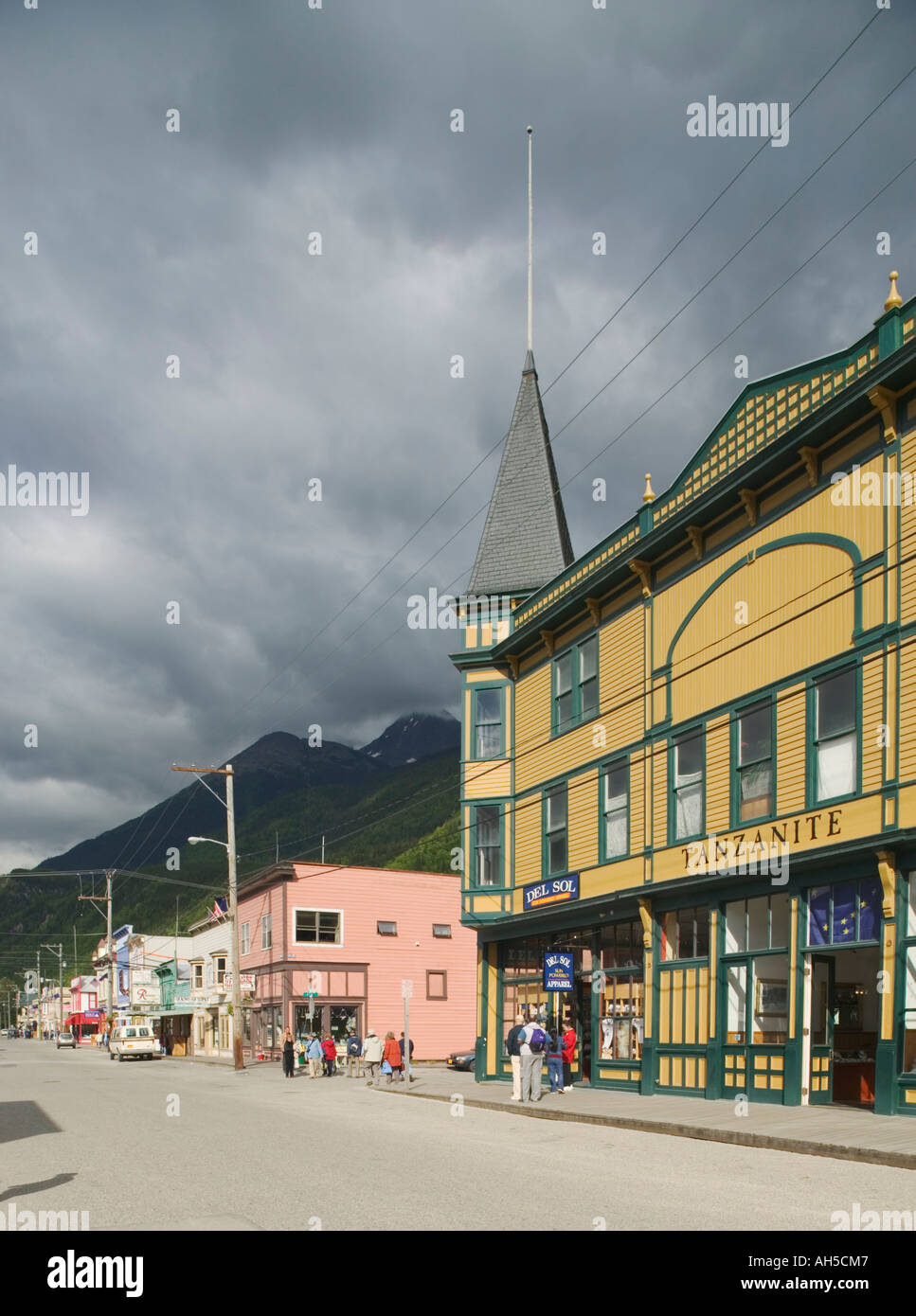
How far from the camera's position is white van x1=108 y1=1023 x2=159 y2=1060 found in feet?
210

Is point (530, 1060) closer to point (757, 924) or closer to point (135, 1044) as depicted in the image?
point (757, 924)

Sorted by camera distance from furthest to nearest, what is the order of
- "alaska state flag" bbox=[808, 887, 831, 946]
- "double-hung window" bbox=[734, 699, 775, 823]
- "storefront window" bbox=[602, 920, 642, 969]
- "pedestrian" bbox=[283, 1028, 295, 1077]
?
"pedestrian" bbox=[283, 1028, 295, 1077], "storefront window" bbox=[602, 920, 642, 969], "double-hung window" bbox=[734, 699, 775, 823], "alaska state flag" bbox=[808, 887, 831, 946]

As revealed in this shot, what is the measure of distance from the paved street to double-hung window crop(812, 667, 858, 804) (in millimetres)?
6377

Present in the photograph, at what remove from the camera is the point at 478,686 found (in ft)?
114

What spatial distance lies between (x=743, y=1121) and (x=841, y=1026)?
12.4ft

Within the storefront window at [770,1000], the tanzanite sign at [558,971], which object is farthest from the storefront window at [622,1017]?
the storefront window at [770,1000]

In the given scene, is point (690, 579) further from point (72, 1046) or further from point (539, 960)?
point (72, 1046)

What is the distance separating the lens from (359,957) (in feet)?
Answer: 184

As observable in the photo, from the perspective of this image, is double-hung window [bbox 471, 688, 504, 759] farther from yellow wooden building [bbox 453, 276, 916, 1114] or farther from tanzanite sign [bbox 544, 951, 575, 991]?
tanzanite sign [bbox 544, 951, 575, 991]

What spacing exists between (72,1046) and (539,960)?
84542mm

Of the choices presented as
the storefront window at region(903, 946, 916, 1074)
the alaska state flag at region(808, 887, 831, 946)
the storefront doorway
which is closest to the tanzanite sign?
the storefront doorway

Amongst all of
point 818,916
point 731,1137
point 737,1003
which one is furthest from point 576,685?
point 731,1137
